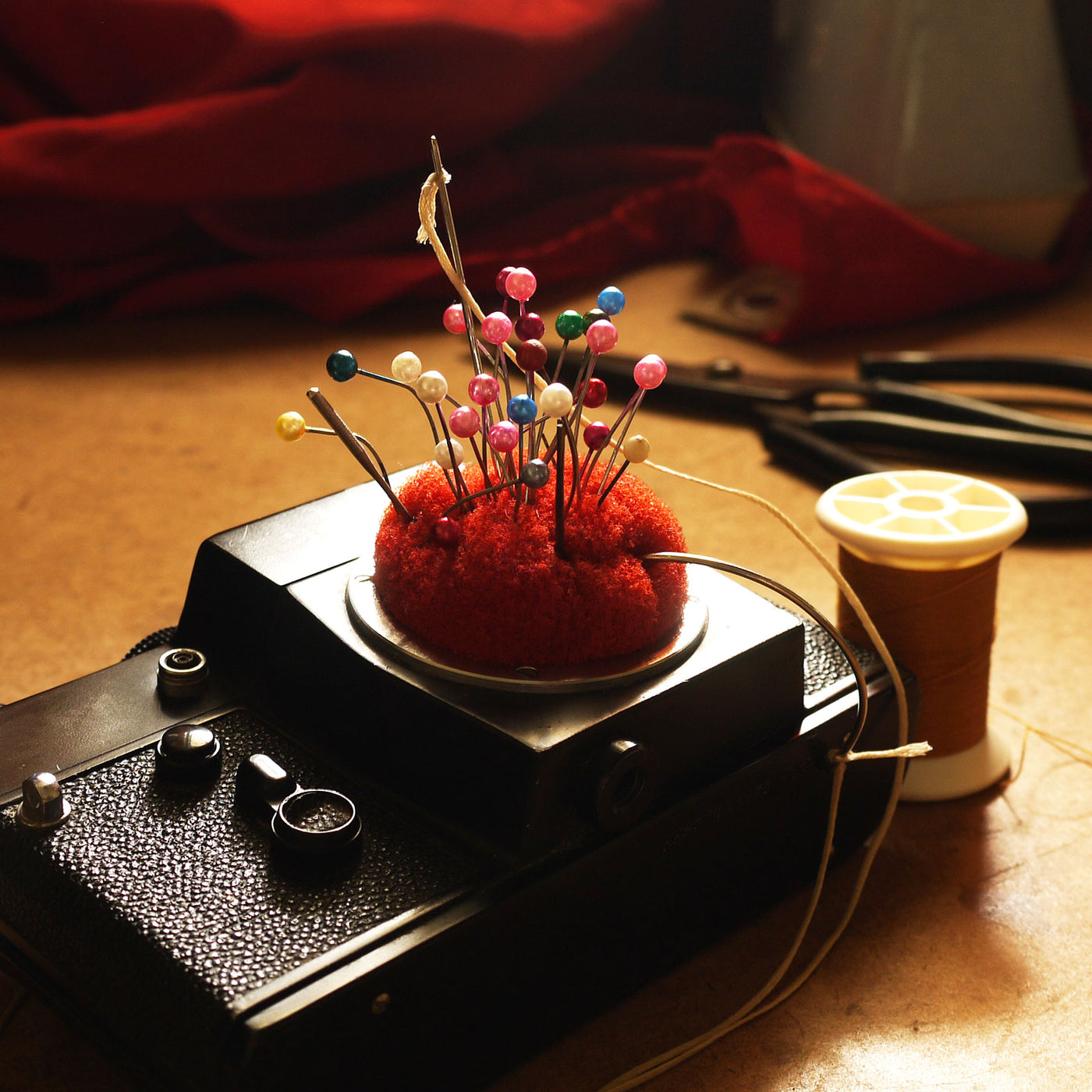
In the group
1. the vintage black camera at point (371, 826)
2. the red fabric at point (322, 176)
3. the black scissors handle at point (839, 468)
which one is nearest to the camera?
the vintage black camera at point (371, 826)

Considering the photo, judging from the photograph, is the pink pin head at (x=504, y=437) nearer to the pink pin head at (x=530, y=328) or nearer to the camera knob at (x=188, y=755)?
the pink pin head at (x=530, y=328)

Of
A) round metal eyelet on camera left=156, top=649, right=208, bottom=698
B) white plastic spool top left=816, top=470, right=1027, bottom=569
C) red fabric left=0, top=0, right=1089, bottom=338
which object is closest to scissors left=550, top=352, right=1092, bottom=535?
red fabric left=0, top=0, right=1089, bottom=338

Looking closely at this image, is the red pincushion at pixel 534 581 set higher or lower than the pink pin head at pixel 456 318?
lower

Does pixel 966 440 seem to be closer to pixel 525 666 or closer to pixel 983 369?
pixel 983 369

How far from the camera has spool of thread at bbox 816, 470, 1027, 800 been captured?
0.69m

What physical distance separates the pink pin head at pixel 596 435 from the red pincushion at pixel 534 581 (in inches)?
1.3

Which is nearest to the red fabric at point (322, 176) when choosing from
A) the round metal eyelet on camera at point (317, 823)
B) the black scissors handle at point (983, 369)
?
the black scissors handle at point (983, 369)

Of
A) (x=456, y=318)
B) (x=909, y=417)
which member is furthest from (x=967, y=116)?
(x=456, y=318)

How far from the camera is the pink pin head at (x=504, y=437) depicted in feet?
1.75

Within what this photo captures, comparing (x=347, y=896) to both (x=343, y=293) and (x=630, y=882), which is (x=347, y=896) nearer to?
(x=630, y=882)

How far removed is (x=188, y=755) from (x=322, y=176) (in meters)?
1.06

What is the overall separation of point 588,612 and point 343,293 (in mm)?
997

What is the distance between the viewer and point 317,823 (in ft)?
1.72

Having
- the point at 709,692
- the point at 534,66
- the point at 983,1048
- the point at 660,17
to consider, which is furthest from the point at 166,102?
the point at 983,1048
